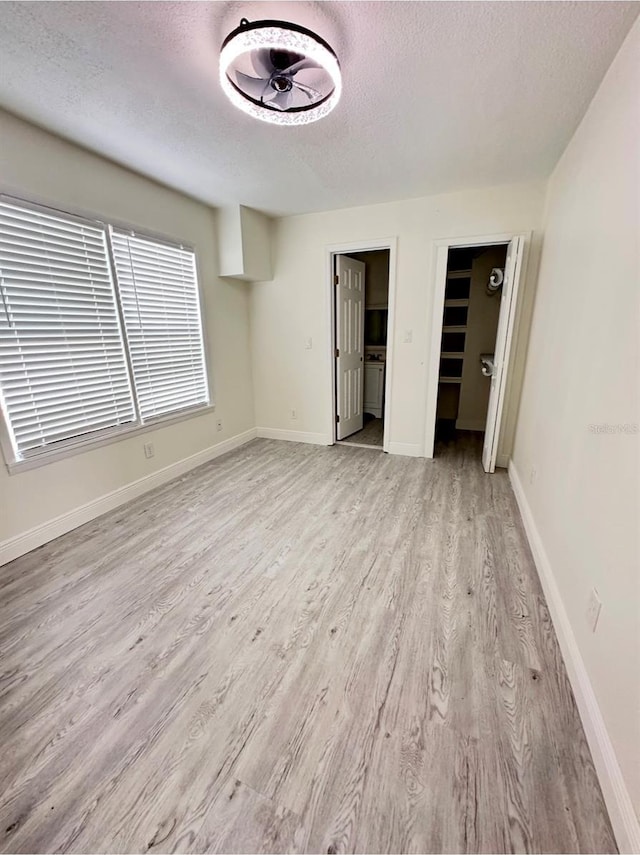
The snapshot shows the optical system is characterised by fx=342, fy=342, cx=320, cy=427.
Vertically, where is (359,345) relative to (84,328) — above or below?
below

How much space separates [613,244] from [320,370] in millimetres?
2796

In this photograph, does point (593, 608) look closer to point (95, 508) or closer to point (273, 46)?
point (273, 46)

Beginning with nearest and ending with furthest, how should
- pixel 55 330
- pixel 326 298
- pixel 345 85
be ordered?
1. pixel 345 85
2. pixel 55 330
3. pixel 326 298

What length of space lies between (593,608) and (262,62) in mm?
2524

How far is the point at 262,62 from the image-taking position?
146cm

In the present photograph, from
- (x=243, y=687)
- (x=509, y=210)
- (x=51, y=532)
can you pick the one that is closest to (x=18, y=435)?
(x=51, y=532)

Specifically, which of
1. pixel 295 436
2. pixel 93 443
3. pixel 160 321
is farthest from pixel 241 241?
pixel 93 443

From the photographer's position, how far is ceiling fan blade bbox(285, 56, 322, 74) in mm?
1432

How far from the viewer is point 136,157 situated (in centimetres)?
233

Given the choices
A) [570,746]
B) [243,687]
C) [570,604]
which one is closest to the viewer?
[570,746]

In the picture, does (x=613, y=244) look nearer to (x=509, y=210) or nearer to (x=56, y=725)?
(x=509, y=210)

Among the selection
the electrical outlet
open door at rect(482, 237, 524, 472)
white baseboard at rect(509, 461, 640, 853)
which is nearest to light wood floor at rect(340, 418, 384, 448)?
open door at rect(482, 237, 524, 472)

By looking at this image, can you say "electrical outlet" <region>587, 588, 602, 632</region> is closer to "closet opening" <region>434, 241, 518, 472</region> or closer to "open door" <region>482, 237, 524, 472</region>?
"open door" <region>482, 237, 524, 472</region>

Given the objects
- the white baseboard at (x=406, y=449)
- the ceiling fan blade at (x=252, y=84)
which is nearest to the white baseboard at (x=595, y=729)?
the white baseboard at (x=406, y=449)
